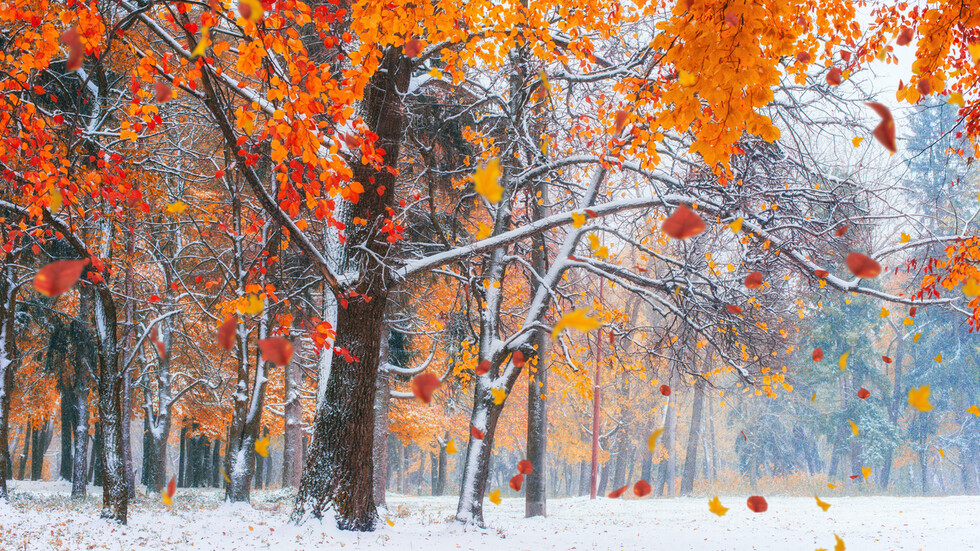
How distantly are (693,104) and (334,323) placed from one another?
4.25 meters

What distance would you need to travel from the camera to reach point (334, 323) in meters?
5.83

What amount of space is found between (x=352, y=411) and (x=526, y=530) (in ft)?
14.0

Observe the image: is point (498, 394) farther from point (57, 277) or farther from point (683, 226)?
point (57, 277)

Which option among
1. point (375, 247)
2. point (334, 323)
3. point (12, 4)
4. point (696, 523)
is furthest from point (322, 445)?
point (696, 523)

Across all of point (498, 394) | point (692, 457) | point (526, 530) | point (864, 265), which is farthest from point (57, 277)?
point (692, 457)

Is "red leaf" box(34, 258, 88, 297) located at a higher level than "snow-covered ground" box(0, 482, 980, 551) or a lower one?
higher

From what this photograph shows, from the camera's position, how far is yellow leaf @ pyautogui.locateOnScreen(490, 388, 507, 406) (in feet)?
24.2

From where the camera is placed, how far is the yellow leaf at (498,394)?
7363 millimetres

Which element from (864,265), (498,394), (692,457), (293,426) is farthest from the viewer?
(692,457)

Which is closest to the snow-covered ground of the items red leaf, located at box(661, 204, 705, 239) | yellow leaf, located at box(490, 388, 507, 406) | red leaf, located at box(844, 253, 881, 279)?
yellow leaf, located at box(490, 388, 507, 406)

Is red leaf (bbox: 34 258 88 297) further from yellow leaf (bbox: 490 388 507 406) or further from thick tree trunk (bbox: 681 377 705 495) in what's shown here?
thick tree trunk (bbox: 681 377 705 495)

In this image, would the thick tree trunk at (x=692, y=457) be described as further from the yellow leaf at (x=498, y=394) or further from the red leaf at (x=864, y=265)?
the red leaf at (x=864, y=265)

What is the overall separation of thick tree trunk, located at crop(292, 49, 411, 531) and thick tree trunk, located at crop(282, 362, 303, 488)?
20.4ft

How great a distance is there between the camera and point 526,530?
830 centimetres
